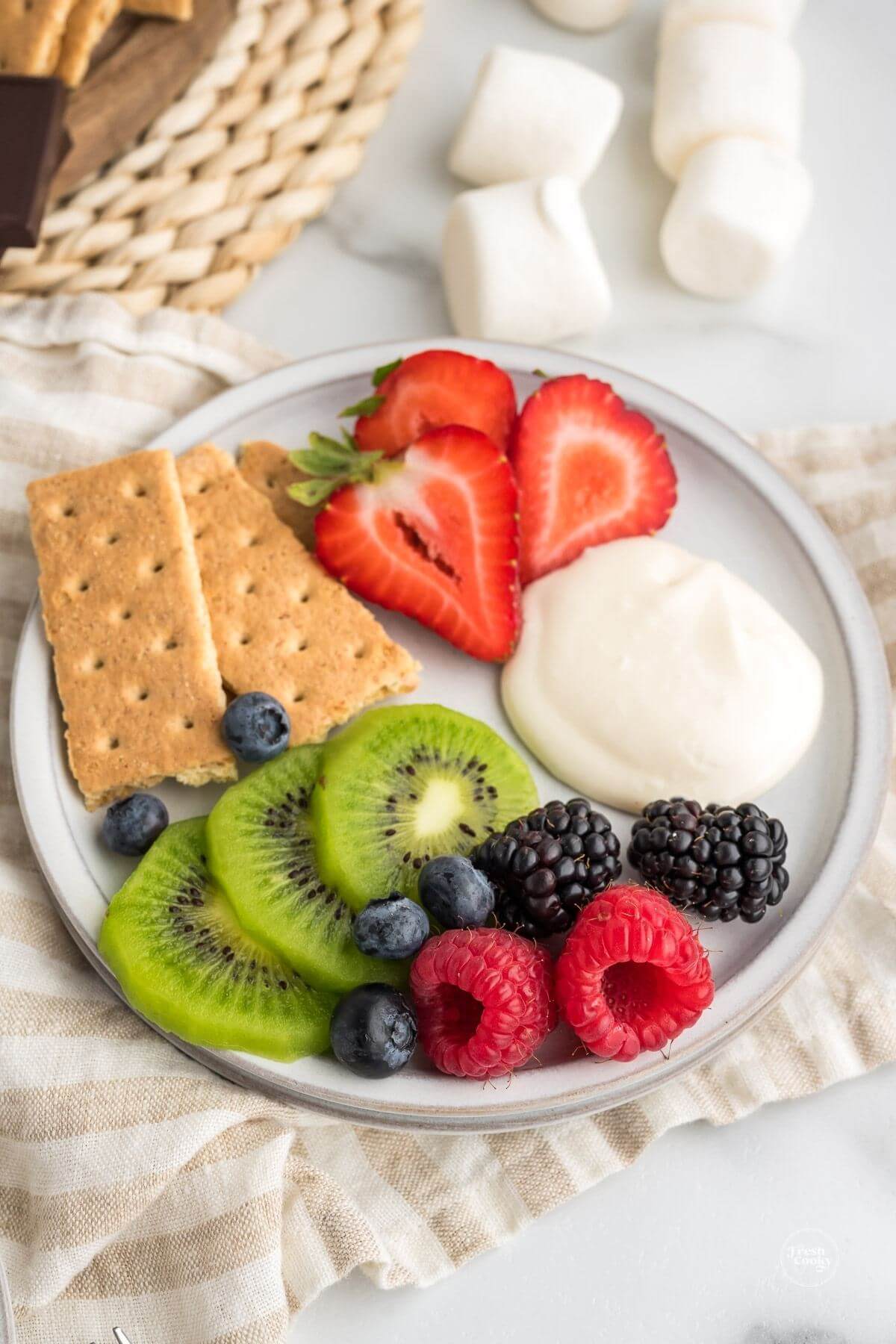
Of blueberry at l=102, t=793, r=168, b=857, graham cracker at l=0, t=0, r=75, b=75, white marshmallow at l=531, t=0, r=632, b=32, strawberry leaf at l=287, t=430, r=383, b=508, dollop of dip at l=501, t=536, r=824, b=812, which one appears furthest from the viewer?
white marshmallow at l=531, t=0, r=632, b=32

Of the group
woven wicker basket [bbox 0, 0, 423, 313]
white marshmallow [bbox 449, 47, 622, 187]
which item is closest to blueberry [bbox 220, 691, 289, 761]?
woven wicker basket [bbox 0, 0, 423, 313]

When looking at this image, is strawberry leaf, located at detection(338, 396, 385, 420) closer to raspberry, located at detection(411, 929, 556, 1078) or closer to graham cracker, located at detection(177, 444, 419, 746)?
graham cracker, located at detection(177, 444, 419, 746)

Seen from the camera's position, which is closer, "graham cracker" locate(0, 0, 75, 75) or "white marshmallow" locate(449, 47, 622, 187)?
"graham cracker" locate(0, 0, 75, 75)

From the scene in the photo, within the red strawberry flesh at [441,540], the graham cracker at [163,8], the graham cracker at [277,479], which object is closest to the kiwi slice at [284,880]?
the red strawberry flesh at [441,540]

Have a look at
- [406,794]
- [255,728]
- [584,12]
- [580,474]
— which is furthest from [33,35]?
[406,794]

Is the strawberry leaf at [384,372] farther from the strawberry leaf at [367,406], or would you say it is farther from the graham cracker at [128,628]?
the graham cracker at [128,628]

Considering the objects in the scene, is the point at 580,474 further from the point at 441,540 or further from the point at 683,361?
the point at 683,361
